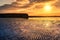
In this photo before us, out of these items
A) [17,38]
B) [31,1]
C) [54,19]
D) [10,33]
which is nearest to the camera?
[17,38]

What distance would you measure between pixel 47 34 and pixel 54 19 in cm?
39

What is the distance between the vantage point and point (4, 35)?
1.68 m

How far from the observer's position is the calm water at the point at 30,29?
5.38 feet

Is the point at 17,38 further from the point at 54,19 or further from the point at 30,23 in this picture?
the point at 54,19

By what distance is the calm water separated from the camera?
5.38ft

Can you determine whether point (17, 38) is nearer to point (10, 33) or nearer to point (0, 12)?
point (10, 33)

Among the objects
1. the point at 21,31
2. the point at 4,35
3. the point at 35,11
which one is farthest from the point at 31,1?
the point at 4,35

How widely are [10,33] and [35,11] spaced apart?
1.77ft

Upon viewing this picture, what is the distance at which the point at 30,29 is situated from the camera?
180 centimetres

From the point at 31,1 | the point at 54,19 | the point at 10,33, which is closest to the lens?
the point at 10,33

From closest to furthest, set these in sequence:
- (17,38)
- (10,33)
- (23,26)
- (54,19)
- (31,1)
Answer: (17,38)
(10,33)
(23,26)
(54,19)
(31,1)

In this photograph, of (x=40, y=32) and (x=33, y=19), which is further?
(x=33, y=19)

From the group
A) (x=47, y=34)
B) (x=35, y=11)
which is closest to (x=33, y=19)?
(x=35, y=11)

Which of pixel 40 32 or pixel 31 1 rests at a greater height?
pixel 31 1
